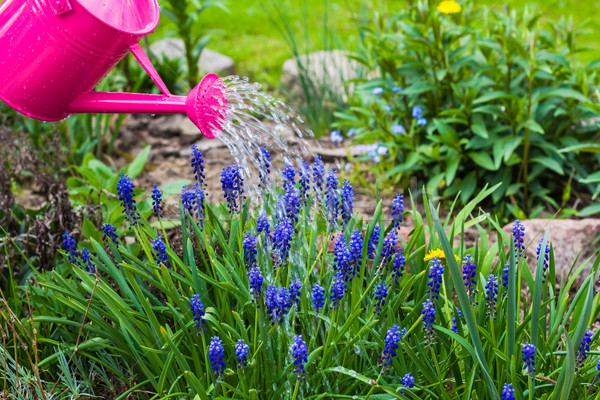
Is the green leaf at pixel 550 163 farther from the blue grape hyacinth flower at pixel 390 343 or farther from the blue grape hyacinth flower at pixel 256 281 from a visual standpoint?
the blue grape hyacinth flower at pixel 256 281

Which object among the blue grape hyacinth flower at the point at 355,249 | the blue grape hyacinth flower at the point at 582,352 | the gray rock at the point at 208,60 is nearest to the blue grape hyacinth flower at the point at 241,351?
the blue grape hyacinth flower at the point at 355,249

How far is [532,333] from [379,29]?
2.68 meters

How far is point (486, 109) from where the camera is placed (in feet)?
10.7

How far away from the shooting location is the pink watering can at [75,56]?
155cm

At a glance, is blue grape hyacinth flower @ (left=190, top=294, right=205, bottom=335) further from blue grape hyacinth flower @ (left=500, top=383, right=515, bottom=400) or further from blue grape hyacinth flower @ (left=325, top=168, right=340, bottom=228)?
blue grape hyacinth flower @ (left=500, top=383, right=515, bottom=400)

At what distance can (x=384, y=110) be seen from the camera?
3.53 metres

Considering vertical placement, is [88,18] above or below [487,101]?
above

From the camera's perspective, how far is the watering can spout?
1645mm

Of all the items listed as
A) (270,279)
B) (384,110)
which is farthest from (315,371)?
(384,110)

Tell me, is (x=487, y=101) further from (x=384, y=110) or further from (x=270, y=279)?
(x=270, y=279)

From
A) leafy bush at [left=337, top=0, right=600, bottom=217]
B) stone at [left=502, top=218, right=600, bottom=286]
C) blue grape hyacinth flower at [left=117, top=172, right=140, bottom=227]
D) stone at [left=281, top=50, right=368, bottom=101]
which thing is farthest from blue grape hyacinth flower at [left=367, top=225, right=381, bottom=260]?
stone at [left=281, top=50, right=368, bottom=101]

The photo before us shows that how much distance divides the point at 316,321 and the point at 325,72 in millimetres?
2896

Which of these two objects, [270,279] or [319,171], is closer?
[270,279]

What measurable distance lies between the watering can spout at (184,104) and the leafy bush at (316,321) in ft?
0.98
